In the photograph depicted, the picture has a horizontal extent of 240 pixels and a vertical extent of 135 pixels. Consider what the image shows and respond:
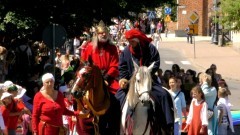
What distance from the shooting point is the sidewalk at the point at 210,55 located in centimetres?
4112

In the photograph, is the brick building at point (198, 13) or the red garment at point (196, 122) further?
the brick building at point (198, 13)

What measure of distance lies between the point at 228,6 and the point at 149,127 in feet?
66.5

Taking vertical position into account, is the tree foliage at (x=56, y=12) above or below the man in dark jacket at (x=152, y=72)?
above

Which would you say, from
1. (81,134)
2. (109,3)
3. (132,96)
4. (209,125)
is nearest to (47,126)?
(81,134)

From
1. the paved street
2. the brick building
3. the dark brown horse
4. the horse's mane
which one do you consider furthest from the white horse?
the brick building

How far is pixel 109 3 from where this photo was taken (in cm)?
2186

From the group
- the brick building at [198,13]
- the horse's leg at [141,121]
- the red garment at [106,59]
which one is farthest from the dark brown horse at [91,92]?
the brick building at [198,13]

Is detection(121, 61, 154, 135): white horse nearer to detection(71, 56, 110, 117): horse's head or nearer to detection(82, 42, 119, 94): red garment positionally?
detection(71, 56, 110, 117): horse's head

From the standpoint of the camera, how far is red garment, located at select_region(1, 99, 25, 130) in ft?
44.1

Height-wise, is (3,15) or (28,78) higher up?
(3,15)

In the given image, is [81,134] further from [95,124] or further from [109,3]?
[109,3]

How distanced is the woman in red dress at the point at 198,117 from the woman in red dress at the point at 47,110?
416 cm

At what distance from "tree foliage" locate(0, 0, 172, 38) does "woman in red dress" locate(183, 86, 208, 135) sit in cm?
651

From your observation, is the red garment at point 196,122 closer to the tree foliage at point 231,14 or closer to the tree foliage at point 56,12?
the tree foliage at point 56,12
